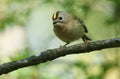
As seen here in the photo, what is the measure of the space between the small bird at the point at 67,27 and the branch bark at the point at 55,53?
121cm

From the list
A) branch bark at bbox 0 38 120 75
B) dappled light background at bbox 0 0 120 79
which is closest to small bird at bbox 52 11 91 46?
dappled light background at bbox 0 0 120 79

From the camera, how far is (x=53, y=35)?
650 cm

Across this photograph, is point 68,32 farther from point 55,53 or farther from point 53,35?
point 53,35

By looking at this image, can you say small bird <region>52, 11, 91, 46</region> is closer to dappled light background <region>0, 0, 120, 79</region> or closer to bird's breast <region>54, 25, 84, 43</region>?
bird's breast <region>54, 25, 84, 43</region>

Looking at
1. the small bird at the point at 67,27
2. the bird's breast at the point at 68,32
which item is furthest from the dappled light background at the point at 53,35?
the bird's breast at the point at 68,32

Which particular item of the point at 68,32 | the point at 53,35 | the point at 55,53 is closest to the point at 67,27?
the point at 68,32

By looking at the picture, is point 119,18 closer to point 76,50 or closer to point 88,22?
point 88,22

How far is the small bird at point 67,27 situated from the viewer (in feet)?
16.0

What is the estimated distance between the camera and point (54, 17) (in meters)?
4.91

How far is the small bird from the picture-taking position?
4871mm

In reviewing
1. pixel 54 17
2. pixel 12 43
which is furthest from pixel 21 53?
pixel 12 43

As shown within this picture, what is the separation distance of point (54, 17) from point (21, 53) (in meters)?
1.00

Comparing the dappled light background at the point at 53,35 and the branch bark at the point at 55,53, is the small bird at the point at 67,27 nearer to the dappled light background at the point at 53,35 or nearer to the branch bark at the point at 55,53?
the dappled light background at the point at 53,35

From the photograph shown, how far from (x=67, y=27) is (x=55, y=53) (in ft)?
4.33
